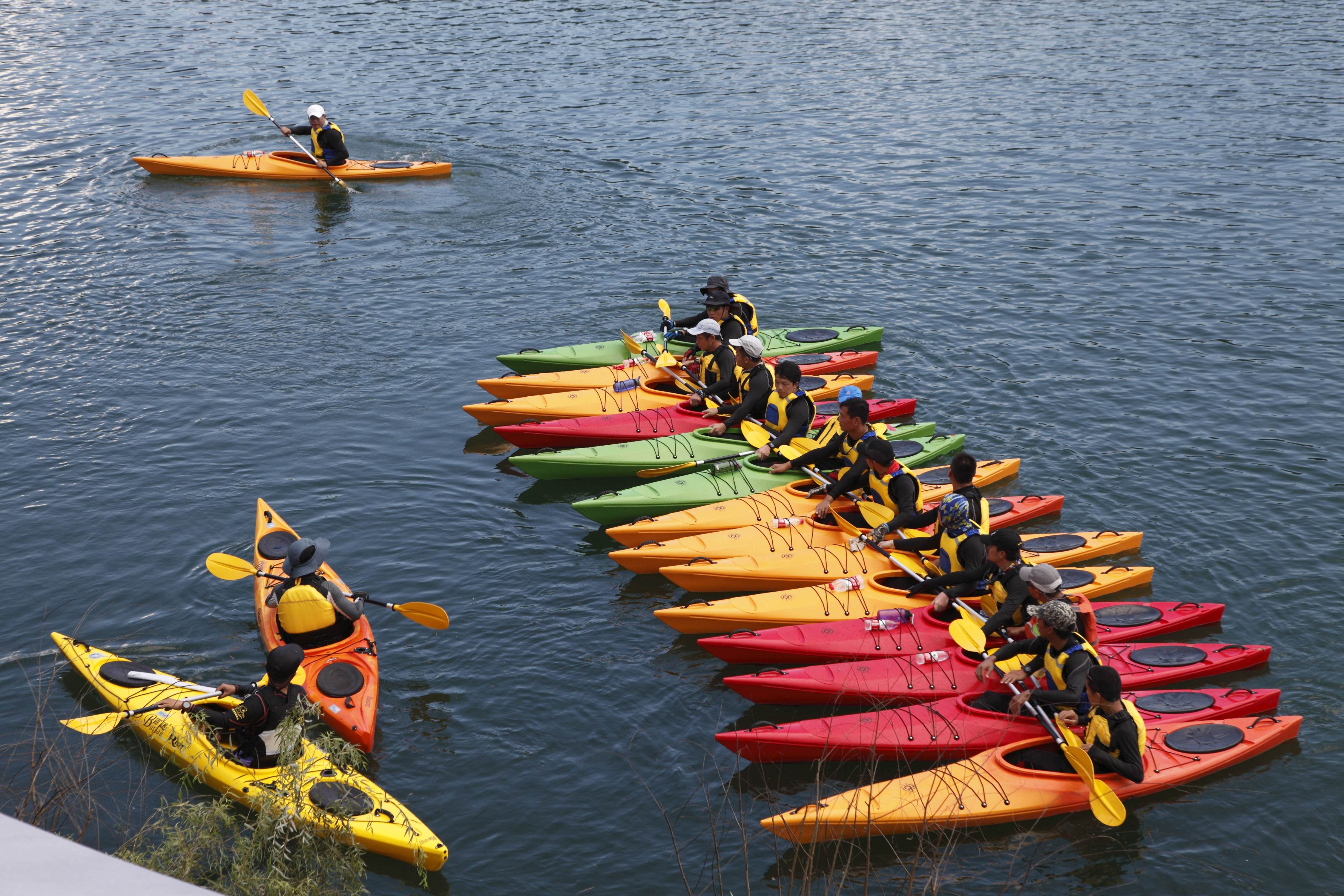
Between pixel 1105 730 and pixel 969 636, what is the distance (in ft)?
4.48

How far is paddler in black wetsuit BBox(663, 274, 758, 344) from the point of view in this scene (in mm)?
13758

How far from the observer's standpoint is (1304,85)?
2536 cm

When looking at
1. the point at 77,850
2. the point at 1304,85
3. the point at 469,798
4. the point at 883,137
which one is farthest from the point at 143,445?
the point at 1304,85

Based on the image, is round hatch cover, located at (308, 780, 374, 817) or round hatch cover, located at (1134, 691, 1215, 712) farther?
round hatch cover, located at (1134, 691, 1215, 712)

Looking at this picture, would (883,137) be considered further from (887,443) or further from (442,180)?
(887,443)

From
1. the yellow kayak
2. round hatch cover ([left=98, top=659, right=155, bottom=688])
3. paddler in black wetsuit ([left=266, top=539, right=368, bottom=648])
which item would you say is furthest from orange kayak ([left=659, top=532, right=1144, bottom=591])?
round hatch cover ([left=98, top=659, right=155, bottom=688])

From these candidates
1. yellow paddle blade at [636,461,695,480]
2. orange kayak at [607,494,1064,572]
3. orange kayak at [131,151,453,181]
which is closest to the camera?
orange kayak at [607,494,1064,572]

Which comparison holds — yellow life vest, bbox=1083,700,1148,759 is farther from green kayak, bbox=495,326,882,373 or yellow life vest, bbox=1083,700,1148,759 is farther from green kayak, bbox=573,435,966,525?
green kayak, bbox=495,326,882,373

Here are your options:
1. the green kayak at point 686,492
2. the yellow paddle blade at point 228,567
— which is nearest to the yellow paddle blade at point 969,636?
the green kayak at point 686,492

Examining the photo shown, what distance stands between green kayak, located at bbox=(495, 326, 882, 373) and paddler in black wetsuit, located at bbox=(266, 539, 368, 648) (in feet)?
19.6

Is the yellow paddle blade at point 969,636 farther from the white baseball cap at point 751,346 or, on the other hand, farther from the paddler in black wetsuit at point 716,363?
the paddler in black wetsuit at point 716,363

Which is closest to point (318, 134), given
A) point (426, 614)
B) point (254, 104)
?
point (254, 104)

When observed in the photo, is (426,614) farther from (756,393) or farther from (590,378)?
(590,378)

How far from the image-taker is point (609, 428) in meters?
13.3
